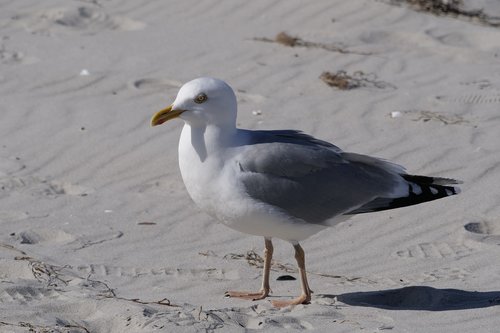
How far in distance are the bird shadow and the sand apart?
0.6 inches

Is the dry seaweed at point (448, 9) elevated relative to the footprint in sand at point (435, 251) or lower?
lower

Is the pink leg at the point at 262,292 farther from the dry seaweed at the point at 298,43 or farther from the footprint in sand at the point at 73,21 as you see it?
the footprint in sand at the point at 73,21

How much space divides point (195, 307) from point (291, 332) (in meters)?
0.67

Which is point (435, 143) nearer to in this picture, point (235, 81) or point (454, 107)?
point (454, 107)

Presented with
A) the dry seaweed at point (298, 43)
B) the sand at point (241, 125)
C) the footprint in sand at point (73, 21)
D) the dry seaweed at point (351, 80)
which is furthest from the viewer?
the footprint in sand at point (73, 21)

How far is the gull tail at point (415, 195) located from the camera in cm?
554

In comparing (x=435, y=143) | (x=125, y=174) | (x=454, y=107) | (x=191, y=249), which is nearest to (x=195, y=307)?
(x=191, y=249)

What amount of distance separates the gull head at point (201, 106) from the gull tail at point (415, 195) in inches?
33.5

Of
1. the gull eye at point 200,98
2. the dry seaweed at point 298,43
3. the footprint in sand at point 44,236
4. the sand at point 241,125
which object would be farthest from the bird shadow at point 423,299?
the dry seaweed at point 298,43

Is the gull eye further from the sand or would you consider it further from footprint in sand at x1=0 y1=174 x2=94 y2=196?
footprint in sand at x1=0 y1=174 x2=94 y2=196

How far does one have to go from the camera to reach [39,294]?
5.27 m

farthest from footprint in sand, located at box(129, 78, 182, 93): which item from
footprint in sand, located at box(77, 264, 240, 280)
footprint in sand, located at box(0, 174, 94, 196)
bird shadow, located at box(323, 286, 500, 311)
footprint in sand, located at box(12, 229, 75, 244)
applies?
bird shadow, located at box(323, 286, 500, 311)

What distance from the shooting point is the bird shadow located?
5254 millimetres

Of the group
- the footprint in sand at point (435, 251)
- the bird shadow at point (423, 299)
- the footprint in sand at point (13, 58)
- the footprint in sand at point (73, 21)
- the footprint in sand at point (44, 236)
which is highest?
the bird shadow at point (423, 299)
